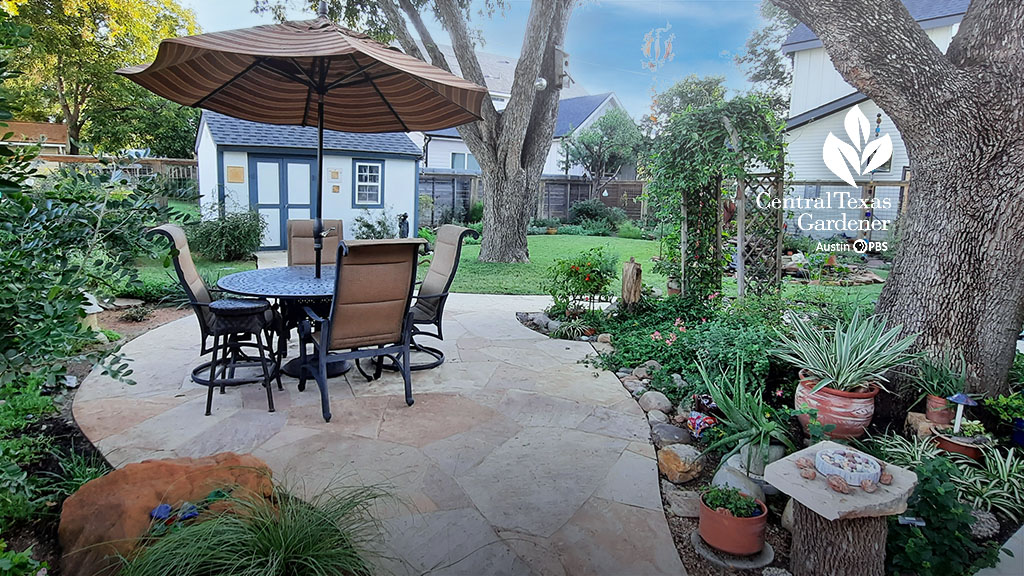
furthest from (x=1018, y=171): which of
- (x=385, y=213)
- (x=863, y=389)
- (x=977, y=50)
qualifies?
(x=385, y=213)

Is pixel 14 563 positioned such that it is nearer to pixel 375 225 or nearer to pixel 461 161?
pixel 375 225

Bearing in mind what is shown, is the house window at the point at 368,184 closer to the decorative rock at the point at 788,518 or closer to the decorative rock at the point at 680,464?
the decorative rock at the point at 680,464

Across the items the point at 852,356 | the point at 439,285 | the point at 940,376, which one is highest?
the point at 439,285

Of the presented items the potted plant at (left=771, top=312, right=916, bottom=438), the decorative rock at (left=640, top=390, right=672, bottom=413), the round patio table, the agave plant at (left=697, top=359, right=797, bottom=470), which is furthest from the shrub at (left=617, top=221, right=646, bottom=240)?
the agave plant at (left=697, top=359, right=797, bottom=470)

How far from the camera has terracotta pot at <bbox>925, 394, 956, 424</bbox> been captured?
2906mm

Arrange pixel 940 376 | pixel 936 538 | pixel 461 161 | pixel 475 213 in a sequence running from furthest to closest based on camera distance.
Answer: pixel 461 161
pixel 475 213
pixel 940 376
pixel 936 538

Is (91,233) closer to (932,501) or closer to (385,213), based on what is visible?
(932,501)

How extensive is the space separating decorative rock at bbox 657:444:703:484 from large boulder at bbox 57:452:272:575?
174 cm

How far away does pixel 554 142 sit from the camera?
73.2ft

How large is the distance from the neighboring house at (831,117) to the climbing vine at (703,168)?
6745 mm

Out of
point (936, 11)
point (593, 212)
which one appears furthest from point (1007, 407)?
point (593, 212)

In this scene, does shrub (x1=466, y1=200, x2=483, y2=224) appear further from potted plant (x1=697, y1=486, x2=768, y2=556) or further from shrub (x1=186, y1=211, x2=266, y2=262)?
potted plant (x1=697, y1=486, x2=768, y2=556)

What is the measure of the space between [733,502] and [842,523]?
36 centimetres

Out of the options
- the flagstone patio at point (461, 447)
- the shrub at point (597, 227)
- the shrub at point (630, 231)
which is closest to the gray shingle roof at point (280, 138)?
the shrub at point (597, 227)
